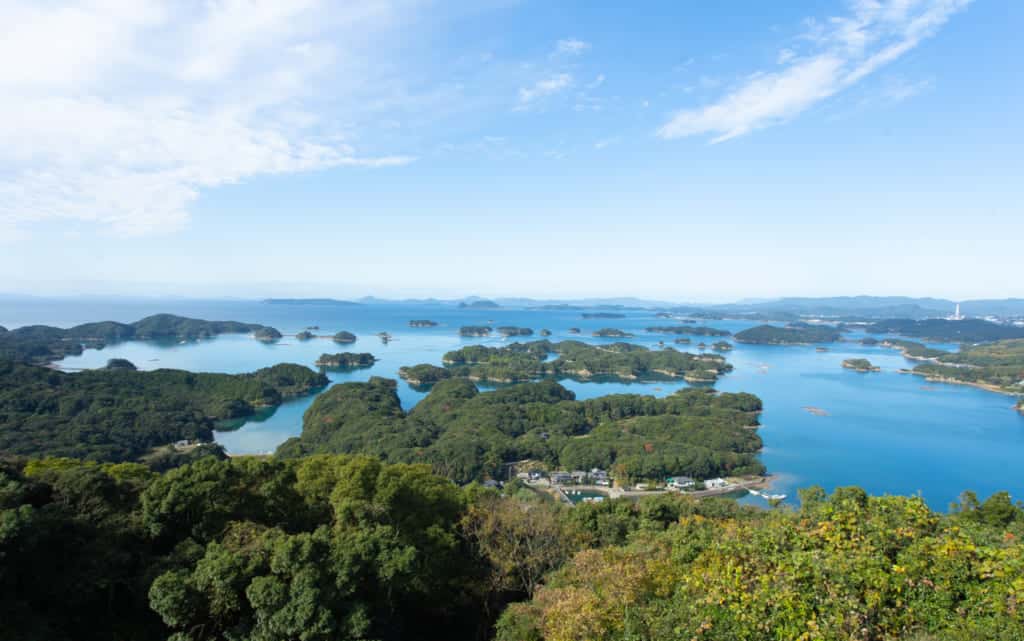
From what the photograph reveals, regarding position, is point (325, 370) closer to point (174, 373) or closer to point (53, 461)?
point (174, 373)

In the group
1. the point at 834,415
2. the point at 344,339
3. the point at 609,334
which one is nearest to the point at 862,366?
the point at 834,415

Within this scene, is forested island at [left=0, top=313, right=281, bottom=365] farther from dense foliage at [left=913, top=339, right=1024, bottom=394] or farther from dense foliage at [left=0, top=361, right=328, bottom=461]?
dense foliage at [left=913, top=339, right=1024, bottom=394]

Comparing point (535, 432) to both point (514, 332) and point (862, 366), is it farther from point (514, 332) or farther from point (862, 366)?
point (514, 332)

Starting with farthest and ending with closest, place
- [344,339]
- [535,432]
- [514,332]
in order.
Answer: [514,332] → [344,339] → [535,432]

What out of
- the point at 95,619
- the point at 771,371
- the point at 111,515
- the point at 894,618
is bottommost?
the point at 771,371

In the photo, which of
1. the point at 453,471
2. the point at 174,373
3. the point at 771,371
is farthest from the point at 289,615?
the point at 771,371

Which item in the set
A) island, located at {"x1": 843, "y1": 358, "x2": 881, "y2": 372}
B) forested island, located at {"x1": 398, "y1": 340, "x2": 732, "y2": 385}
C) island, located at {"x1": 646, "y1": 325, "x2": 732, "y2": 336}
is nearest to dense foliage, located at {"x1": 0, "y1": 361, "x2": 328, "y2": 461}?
forested island, located at {"x1": 398, "y1": 340, "x2": 732, "y2": 385}

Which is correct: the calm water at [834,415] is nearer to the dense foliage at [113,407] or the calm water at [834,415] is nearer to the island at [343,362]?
the island at [343,362]
